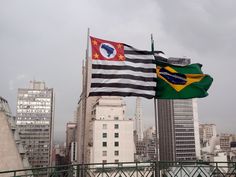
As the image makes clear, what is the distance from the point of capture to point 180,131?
13925cm

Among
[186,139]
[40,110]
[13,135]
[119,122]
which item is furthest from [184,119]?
[13,135]

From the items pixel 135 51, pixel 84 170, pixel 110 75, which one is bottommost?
pixel 84 170

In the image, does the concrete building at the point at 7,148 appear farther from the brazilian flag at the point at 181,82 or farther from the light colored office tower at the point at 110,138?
the light colored office tower at the point at 110,138

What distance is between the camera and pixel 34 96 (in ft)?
466

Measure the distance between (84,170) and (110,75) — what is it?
14.6 ft

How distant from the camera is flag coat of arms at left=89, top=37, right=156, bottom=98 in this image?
1109cm

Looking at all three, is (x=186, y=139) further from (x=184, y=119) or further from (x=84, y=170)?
(x=84, y=170)

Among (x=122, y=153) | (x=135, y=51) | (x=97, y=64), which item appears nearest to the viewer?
(x=97, y=64)

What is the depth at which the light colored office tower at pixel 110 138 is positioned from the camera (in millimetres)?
54312

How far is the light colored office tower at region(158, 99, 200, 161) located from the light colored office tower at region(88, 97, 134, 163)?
284ft

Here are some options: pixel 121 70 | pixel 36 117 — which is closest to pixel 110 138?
pixel 121 70

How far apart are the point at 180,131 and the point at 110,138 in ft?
302

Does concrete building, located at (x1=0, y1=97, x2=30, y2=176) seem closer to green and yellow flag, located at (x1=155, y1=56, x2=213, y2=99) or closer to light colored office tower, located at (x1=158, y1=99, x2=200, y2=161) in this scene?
green and yellow flag, located at (x1=155, y1=56, x2=213, y2=99)

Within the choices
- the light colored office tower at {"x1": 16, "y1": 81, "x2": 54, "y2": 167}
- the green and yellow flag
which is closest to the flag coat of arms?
the green and yellow flag
